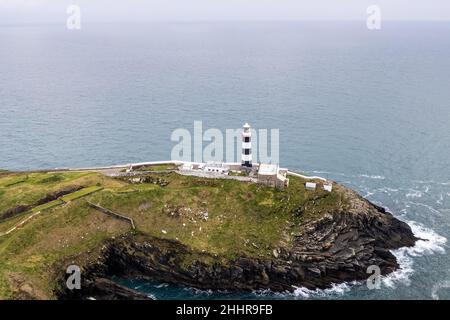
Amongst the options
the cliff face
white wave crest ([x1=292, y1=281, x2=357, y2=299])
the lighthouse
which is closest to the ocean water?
white wave crest ([x1=292, y1=281, x2=357, y2=299])

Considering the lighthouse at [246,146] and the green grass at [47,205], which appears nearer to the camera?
the green grass at [47,205]

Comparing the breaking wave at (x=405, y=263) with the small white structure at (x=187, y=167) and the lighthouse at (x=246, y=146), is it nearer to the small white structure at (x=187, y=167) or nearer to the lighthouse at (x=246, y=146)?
the lighthouse at (x=246, y=146)

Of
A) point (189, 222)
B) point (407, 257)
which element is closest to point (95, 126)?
Answer: point (189, 222)

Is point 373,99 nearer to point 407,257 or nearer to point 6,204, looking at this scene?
point 407,257

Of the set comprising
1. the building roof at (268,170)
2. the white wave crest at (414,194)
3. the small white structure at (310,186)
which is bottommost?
the white wave crest at (414,194)

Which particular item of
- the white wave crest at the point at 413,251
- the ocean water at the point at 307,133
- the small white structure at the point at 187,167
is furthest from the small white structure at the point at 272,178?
the white wave crest at the point at 413,251

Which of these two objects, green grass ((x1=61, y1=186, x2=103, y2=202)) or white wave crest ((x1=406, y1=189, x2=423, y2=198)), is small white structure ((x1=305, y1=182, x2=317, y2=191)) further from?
green grass ((x1=61, y1=186, x2=103, y2=202))

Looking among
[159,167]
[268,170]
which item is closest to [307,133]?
[268,170]

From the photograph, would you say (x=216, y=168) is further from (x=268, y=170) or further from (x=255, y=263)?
(x=255, y=263)
